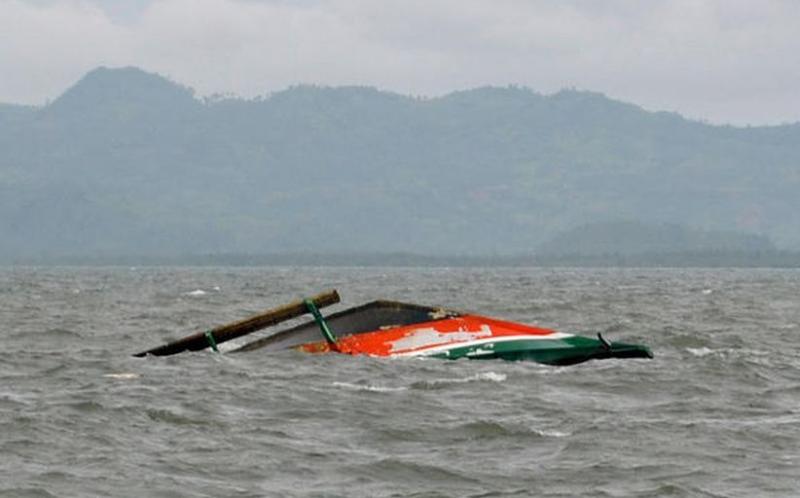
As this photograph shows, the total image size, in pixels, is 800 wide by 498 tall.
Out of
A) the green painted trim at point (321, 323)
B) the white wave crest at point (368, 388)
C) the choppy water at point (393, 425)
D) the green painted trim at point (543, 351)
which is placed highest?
the green painted trim at point (321, 323)

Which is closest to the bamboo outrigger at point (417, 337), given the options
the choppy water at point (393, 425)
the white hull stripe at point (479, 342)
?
the white hull stripe at point (479, 342)

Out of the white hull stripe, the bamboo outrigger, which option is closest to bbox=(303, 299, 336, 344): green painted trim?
the bamboo outrigger

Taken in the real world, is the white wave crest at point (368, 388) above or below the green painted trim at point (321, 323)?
below

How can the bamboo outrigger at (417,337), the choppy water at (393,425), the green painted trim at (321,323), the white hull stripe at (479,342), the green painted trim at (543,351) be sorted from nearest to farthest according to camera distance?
the choppy water at (393,425)
the green painted trim at (543,351)
the bamboo outrigger at (417,337)
the white hull stripe at (479,342)
the green painted trim at (321,323)

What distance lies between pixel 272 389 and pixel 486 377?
16.0ft

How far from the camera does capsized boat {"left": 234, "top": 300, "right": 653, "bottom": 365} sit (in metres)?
36.0

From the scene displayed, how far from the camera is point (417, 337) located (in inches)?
1449

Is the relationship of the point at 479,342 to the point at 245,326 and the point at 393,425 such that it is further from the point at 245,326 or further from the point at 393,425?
the point at 393,425

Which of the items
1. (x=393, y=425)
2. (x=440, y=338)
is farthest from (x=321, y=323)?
(x=393, y=425)

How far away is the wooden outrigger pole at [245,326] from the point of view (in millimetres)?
37000

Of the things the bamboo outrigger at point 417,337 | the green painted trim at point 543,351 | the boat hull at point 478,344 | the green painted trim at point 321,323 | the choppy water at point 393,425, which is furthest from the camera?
the green painted trim at point 321,323

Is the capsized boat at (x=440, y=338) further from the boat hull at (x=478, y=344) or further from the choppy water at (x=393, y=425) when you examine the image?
the choppy water at (x=393, y=425)

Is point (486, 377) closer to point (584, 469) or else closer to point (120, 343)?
point (584, 469)

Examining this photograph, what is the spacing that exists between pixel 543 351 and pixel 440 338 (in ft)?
8.17
